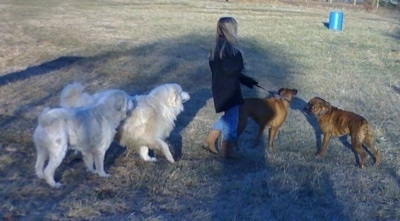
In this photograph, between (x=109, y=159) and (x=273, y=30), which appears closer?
(x=109, y=159)

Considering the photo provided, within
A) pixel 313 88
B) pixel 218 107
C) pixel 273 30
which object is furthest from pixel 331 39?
pixel 218 107

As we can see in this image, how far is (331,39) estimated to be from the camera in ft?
73.9

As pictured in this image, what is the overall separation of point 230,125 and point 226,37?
1.18m

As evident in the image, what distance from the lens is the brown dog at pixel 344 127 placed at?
7812mm

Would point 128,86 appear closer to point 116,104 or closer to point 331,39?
point 116,104

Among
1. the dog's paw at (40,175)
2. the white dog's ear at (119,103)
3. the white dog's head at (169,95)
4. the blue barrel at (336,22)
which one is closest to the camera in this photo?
the dog's paw at (40,175)

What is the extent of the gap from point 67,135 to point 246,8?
30227 mm

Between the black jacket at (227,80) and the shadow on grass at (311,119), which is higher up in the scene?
the black jacket at (227,80)

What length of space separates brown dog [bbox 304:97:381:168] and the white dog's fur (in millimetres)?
1971

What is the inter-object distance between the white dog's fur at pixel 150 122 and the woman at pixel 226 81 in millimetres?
546

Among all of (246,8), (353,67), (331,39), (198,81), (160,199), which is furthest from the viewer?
(246,8)

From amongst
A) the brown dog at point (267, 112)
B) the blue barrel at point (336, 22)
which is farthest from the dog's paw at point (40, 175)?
the blue barrel at point (336, 22)

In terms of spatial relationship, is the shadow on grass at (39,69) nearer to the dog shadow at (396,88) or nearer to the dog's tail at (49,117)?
the dog's tail at (49,117)

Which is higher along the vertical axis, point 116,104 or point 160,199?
point 116,104
